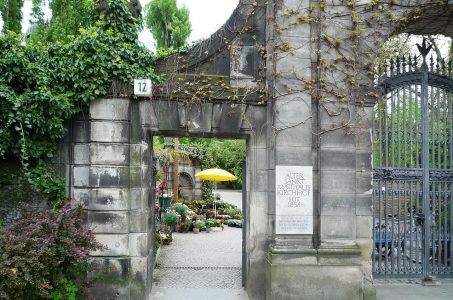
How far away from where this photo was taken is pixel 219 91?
6.52m

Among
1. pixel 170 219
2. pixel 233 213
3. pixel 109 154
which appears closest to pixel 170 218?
pixel 170 219

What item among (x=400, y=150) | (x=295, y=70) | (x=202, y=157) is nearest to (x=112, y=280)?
(x=295, y=70)

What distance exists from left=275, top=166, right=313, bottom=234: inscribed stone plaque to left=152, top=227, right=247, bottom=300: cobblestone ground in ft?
5.22

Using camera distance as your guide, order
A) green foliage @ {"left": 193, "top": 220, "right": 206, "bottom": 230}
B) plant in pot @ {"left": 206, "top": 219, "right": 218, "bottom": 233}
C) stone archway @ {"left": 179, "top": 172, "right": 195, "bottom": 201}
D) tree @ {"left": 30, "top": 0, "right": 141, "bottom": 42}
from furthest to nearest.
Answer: stone archway @ {"left": 179, "top": 172, "right": 195, "bottom": 201} < tree @ {"left": 30, "top": 0, "right": 141, "bottom": 42} < plant in pot @ {"left": 206, "top": 219, "right": 218, "bottom": 233} < green foliage @ {"left": 193, "top": 220, "right": 206, "bottom": 230}

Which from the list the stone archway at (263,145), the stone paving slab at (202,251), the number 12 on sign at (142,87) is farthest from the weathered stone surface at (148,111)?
the stone paving slab at (202,251)

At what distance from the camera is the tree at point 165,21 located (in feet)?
99.5

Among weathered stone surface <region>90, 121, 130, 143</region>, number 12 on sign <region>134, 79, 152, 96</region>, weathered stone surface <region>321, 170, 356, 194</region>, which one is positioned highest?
number 12 on sign <region>134, 79, 152, 96</region>

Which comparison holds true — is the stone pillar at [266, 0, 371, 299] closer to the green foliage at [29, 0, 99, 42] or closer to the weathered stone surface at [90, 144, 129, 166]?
the weathered stone surface at [90, 144, 129, 166]

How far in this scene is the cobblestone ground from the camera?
7.33 metres

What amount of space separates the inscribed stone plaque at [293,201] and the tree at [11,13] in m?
14.1

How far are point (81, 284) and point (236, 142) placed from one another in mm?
28197

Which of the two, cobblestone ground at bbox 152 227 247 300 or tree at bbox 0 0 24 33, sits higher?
tree at bbox 0 0 24 33

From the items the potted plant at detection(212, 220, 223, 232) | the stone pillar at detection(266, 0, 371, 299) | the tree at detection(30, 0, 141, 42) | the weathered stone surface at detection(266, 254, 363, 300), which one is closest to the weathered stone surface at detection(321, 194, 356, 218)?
the stone pillar at detection(266, 0, 371, 299)

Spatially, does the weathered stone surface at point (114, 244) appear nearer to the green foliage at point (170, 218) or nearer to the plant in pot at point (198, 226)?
the green foliage at point (170, 218)
